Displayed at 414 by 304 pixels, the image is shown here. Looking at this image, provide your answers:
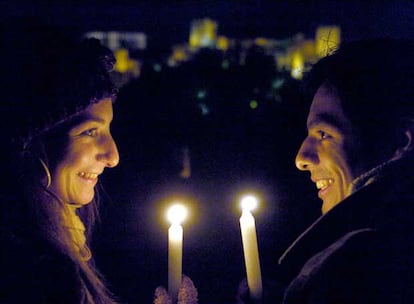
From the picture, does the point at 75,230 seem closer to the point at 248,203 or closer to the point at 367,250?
the point at 248,203

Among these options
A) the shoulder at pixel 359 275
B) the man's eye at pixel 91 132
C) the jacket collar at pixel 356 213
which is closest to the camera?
the shoulder at pixel 359 275

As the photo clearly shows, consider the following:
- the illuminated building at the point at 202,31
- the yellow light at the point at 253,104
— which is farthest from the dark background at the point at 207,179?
the illuminated building at the point at 202,31

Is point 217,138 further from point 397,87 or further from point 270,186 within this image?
point 397,87

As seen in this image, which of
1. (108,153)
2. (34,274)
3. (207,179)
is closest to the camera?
(34,274)

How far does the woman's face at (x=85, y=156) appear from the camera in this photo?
3.02 meters

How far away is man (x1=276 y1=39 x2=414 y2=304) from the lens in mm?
2301

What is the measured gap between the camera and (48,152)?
2.97 m

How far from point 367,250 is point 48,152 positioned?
5.76 ft

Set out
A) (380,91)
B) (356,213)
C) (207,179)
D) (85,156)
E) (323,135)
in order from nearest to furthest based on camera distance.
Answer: (356,213) < (380,91) < (323,135) < (85,156) < (207,179)

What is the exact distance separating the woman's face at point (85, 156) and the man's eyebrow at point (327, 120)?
3.92 feet

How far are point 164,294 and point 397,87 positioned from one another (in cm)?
160

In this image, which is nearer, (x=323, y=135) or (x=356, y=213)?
(x=356, y=213)

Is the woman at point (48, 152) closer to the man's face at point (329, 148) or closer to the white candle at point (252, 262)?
the white candle at point (252, 262)

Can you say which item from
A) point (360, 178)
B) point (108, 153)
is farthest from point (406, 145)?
point (108, 153)
